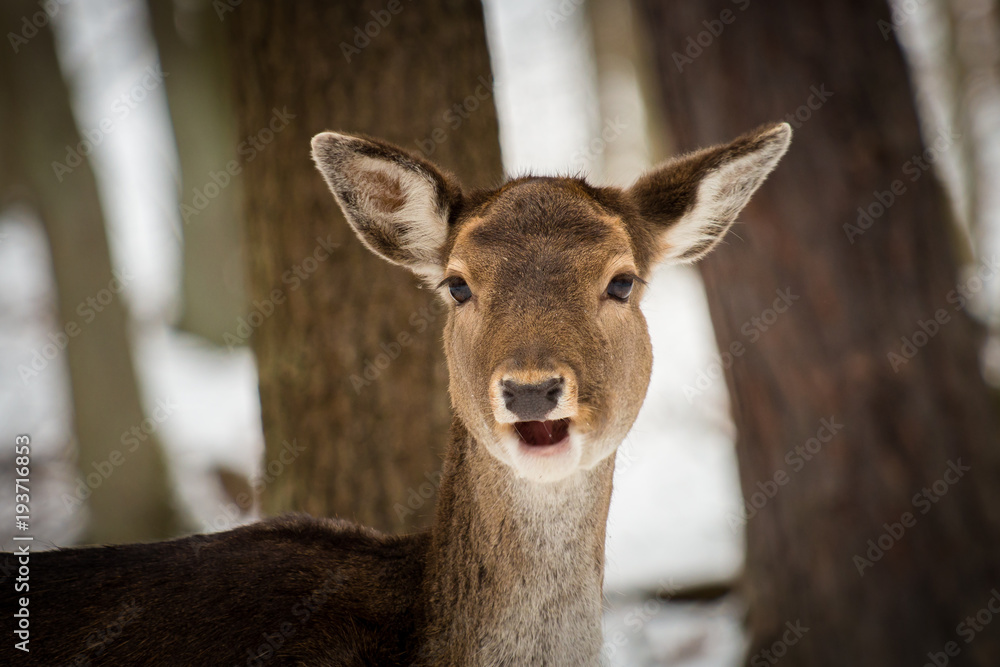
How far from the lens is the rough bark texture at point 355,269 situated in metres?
5.46

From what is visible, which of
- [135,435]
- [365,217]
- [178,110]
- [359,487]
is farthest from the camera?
[178,110]

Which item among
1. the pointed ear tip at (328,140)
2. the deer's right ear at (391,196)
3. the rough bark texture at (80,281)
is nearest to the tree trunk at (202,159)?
the rough bark texture at (80,281)

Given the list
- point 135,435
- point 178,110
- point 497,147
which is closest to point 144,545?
point 497,147

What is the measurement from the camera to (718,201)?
4.46 metres

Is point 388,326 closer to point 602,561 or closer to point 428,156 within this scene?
point 428,156

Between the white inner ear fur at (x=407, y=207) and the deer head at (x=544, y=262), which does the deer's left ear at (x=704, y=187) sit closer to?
the deer head at (x=544, y=262)

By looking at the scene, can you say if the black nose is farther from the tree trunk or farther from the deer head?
the tree trunk

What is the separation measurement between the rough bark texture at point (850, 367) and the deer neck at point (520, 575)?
288cm

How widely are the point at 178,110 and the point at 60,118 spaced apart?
1.86 metres

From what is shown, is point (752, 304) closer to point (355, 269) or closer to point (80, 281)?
point (355, 269)

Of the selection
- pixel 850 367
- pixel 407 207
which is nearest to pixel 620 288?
pixel 407 207

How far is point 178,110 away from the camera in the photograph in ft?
39.0

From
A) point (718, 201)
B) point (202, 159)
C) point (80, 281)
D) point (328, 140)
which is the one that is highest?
point (202, 159)

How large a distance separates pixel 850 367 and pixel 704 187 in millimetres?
2370
